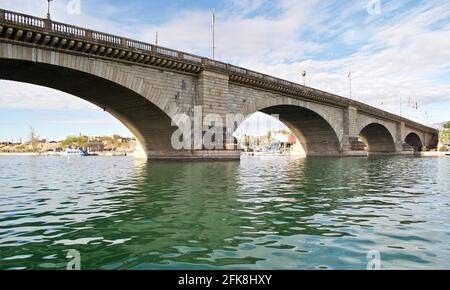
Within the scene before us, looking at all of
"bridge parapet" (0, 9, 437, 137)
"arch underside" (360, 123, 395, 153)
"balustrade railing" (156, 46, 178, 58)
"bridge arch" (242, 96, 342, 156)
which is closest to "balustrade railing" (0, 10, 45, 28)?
"bridge parapet" (0, 9, 437, 137)

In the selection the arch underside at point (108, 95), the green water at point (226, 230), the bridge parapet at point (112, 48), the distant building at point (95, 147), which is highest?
the bridge parapet at point (112, 48)

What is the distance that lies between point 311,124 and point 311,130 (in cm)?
273

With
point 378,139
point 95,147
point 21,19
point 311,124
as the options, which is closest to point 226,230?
point 21,19

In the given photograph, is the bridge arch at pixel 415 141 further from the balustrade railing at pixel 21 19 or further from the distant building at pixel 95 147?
the distant building at pixel 95 147

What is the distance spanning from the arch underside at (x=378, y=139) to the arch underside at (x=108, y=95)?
61.9m

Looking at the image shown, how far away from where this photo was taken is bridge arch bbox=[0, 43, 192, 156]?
2591cm

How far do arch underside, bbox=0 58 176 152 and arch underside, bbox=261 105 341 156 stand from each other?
2222 centimetres

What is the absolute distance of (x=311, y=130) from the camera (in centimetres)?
6744

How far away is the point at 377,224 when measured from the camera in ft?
28.6

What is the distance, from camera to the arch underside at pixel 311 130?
59.8 metres

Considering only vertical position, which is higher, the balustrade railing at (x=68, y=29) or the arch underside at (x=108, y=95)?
the balustrade railing at (x=68, y=29)

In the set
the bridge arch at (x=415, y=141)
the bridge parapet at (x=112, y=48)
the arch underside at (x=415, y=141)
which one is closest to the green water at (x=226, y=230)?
the bridge parapet at (x=112, y=48)

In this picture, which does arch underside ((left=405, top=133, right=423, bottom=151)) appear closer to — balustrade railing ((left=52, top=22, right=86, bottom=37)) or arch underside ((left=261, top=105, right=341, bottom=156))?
arch underside ((left=261, top=105, right=341, bottom=156))

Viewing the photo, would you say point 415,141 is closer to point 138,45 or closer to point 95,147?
point 138,45
